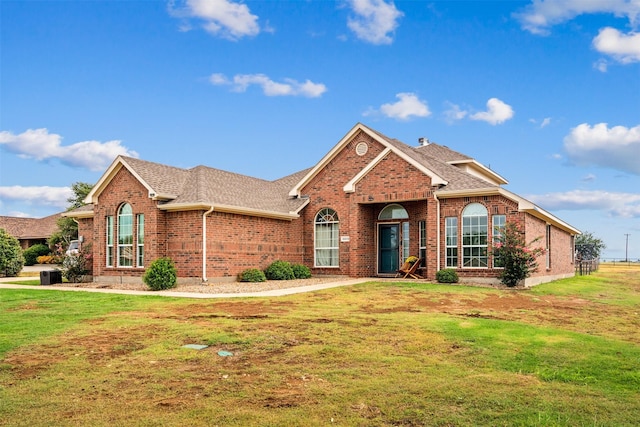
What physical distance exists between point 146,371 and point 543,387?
513 cm

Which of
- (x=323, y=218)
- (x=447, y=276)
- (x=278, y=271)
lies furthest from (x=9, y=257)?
(x=447, y=276)

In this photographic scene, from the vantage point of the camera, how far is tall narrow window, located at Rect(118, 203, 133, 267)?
72.8 feet

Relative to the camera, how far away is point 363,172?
78.4ft

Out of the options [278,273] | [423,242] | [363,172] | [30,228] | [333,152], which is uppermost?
[333,152]

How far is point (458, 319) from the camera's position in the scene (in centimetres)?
1163

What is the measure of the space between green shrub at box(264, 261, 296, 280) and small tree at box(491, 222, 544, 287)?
8583mm

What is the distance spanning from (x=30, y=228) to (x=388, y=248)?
4427 cm

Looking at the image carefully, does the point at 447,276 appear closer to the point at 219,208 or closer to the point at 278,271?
the point at 278,271

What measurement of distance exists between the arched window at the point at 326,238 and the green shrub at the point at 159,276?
7.96m

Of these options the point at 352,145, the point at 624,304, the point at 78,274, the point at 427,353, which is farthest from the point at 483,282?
the point at 78,274

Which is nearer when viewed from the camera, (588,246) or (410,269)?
(410,269)

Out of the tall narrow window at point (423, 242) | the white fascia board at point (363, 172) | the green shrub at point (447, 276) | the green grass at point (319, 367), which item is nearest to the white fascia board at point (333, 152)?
the white fascia board at point (363, 172)

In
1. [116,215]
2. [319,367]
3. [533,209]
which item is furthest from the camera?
[116,215]

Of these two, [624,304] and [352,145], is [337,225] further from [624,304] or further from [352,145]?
[624,304]
